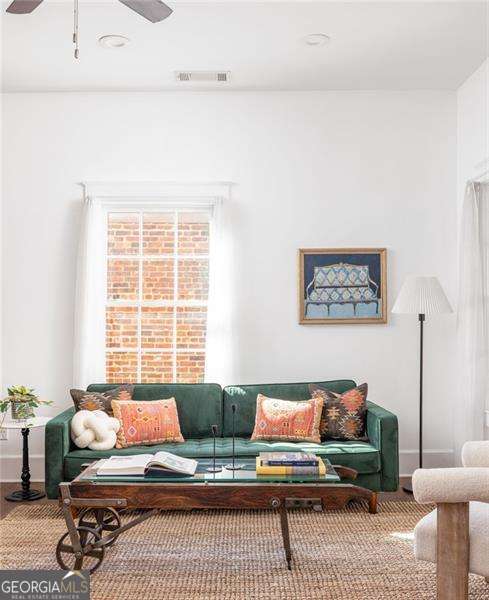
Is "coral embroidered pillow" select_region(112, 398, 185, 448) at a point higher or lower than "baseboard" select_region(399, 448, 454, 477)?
higher

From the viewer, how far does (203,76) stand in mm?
5441

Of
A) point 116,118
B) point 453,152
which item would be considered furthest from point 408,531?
point 116,118

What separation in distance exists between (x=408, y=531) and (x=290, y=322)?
2.00 metres

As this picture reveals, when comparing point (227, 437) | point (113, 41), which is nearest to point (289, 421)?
point (227, 437)

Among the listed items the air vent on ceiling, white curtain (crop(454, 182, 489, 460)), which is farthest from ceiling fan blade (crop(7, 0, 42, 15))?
white curtain (crop(454, 182, 489, 460))

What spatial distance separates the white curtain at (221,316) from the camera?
18.6 ft

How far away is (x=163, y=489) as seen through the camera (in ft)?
11.3

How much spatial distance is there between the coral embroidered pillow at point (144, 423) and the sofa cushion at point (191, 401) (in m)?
0.20

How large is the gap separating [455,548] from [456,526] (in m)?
0.08

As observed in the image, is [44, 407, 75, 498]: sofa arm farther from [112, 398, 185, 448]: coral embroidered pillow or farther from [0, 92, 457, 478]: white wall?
[0, 92, 457, 478]: white wall

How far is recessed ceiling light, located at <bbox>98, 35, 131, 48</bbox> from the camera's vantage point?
472 cm

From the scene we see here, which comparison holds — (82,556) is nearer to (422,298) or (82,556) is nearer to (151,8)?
(151,8)

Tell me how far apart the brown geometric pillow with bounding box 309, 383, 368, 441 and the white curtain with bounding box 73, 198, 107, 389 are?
1779 mm

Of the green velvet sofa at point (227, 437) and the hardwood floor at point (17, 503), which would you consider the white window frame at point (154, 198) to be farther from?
the hardwood floor at point (17, 503)
